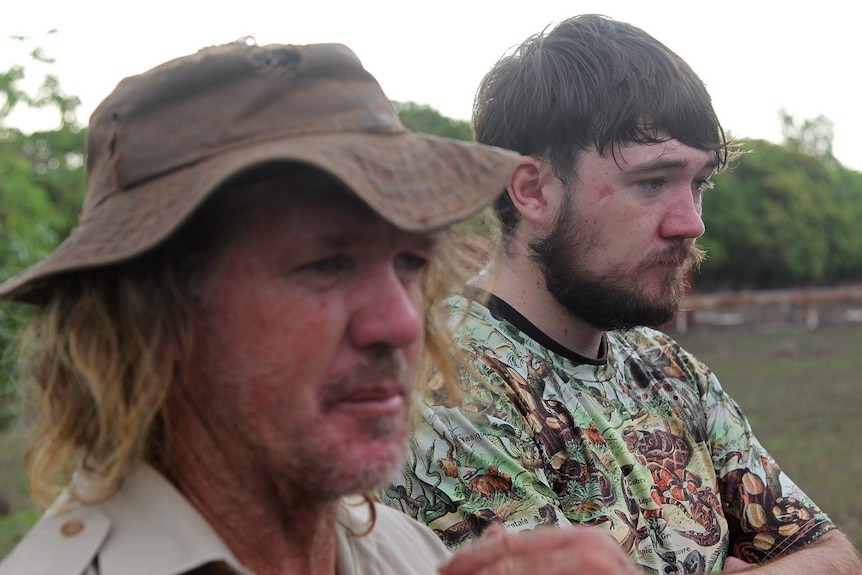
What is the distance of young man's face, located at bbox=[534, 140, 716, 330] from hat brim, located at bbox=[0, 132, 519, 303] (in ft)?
4.64

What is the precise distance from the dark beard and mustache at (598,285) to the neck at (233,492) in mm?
1482

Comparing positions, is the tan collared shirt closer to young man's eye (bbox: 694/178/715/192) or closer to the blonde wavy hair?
the blonde wavy hair

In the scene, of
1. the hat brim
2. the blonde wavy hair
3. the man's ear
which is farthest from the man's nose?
the man's ear

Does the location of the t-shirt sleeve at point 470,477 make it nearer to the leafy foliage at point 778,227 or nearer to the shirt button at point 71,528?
the shirt button at point 71,528

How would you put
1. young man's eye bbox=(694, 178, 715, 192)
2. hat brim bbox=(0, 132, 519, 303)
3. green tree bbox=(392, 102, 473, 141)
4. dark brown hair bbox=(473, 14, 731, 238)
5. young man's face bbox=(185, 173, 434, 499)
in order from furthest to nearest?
green tree bbox=(392, 102, 473, 141) → young man's eye bbox=(694, 178, 715, 192) → dark brown hair bbox=(473, 14, 731, 238) → young man's face bbox=(185, 173, 434, 499) → hat brim bbox=(0, 132, 519, 303)

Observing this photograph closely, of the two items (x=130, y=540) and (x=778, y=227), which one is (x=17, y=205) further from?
(x=778, y=227)

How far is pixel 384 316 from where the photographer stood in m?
1.71

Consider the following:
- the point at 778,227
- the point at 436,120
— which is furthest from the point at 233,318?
the point at 778,227

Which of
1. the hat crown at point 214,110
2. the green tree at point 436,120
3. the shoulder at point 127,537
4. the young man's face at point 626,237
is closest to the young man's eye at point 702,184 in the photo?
the young man's face at point 626,237

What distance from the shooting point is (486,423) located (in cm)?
271

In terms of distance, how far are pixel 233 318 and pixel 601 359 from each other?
168cm

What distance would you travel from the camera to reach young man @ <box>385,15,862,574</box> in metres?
2.70

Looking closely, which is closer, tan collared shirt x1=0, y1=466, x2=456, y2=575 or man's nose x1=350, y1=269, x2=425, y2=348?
tan collared shirt x1=0, y1=466, x2=456, y2=575

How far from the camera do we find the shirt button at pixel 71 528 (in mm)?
1641
